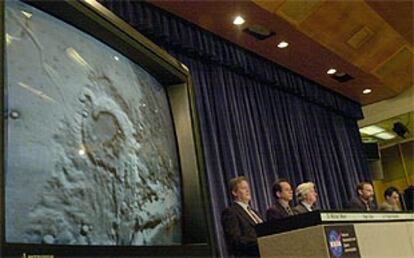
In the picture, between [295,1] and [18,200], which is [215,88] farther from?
[18,200]

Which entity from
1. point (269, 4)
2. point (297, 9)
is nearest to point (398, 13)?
point (297, 9)

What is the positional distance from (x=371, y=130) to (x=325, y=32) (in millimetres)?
3615

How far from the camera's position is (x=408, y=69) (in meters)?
5.86

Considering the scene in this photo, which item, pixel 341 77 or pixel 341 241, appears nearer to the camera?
pixel 341 241

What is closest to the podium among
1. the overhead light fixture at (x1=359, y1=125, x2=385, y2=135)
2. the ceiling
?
the ceiling

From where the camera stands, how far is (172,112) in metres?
1.04

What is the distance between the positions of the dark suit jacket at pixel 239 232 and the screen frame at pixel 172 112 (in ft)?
5.91

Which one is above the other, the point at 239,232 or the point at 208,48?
the point at 208,48

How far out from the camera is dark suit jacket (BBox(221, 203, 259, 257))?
276 cm

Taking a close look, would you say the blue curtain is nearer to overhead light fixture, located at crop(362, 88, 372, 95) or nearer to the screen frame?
overhead light fixture, located at crop(362, 88, 372, 95)

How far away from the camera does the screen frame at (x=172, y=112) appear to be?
2.11ft

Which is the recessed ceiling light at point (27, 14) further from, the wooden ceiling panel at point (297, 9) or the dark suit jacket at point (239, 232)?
the wooden ceiling panel at point (297, 9)

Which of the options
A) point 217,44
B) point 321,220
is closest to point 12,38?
point 321,220

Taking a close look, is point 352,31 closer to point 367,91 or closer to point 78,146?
point 367,91
